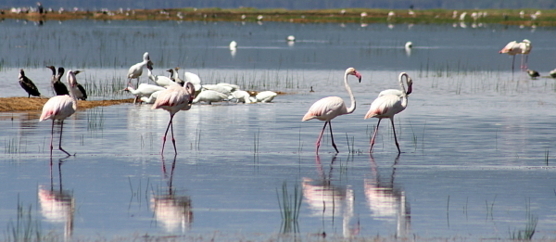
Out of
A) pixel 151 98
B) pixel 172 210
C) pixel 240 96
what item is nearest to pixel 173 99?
pixel 172 210

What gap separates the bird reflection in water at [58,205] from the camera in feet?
30.8

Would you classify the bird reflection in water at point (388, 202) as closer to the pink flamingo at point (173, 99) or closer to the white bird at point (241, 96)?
the pink flamingo at point (173, 99)

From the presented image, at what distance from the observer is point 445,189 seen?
37.3 feet

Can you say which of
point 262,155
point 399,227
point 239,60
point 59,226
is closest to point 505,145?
point 262,155

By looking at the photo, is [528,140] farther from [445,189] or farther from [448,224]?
[448,224]

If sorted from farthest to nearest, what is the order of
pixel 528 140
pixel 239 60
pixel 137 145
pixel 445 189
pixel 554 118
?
pixel 239 60 < pixel 554 118 < pixel 528 140 < pixel 137 145 < pixel 445 189

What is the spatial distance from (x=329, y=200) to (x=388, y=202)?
0.62m

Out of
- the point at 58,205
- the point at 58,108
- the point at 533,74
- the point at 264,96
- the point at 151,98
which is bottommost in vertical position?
the point at 58,205

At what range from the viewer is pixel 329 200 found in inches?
417

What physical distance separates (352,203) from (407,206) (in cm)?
58

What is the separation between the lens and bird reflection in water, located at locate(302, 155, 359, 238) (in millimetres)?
9586

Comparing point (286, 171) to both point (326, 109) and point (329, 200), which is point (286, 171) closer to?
point (329, 200)

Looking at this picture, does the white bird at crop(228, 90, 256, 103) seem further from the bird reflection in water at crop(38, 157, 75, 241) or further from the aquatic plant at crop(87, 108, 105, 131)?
the bird reflection in water at crop(38, 157, 75, 241)

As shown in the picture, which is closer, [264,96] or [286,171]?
[286,171]
